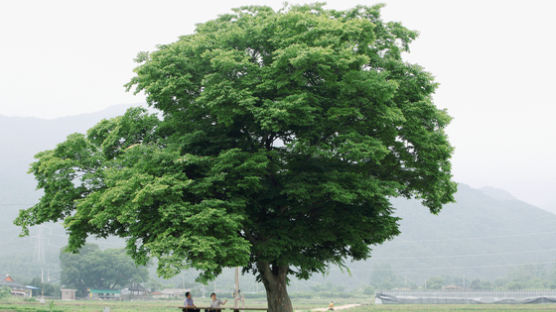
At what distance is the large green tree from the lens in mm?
17922

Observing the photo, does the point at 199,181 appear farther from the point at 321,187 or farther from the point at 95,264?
the point at 95,264

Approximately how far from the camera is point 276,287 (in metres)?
22.6

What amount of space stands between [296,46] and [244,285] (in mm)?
152135

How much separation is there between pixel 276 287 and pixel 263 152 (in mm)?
6459

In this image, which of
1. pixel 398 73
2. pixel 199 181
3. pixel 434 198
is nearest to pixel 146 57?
pixel 199 181

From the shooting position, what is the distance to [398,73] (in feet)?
69.1

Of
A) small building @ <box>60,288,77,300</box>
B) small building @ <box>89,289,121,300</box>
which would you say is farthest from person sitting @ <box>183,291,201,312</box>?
small building @ <box>89,289,121,300</box>

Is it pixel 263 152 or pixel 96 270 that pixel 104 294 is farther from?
pixel 263 152

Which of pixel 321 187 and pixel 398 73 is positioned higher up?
pixel 398 73

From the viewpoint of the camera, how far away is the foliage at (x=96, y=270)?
4092 inches

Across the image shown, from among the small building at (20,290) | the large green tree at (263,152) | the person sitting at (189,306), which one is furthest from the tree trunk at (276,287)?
the small building at (20,290)

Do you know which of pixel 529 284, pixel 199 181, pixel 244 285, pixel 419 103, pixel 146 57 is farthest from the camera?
pixel 244 285

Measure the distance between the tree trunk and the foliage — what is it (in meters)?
86.5

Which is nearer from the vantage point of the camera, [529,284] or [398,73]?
[398,73]
